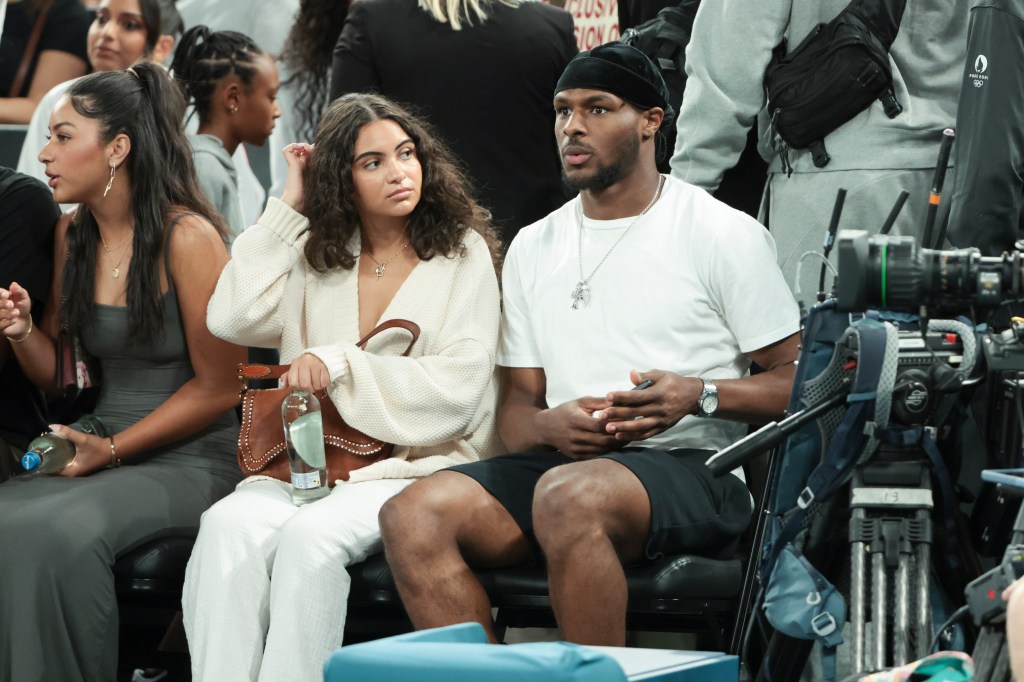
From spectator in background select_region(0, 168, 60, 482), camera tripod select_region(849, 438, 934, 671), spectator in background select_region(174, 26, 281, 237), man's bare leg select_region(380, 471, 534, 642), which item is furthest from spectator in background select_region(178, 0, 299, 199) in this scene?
camera tripod select_region(849, 438, 934, 671)

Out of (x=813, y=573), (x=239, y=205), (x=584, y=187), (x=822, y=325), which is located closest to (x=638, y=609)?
(x=813, y=573)

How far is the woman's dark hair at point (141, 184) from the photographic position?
396 cm

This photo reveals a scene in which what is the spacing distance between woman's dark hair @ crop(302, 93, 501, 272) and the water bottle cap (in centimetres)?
85

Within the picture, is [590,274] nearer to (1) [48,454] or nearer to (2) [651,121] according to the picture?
(2) [651,121]

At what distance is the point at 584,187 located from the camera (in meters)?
3.69

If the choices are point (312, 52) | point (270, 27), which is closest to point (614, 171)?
point (312, 52)

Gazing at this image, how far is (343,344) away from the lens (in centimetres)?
365

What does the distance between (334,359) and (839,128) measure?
1.35m

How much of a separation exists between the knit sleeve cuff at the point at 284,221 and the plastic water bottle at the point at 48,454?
76 centimetres

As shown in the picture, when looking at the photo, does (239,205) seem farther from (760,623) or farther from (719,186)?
(760,623)

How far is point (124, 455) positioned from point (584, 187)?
1.38m

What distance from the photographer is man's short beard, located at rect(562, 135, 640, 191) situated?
12.0 ft

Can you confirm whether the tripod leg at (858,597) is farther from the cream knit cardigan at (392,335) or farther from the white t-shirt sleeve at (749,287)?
the cream knit cardigan at (392,335)

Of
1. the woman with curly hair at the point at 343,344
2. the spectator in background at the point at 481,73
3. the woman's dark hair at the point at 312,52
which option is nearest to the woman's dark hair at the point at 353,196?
the woman with curly hair at the point at 343,344
